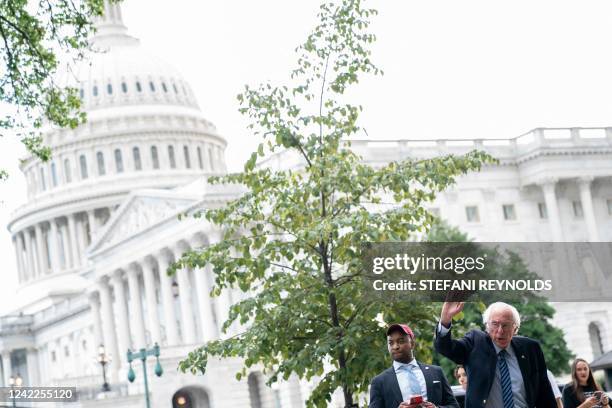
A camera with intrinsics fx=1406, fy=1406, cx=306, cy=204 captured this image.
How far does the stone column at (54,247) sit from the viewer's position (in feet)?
515

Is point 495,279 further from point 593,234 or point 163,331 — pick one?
point 163,331

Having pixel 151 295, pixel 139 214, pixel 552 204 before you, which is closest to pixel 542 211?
pixel 552 204

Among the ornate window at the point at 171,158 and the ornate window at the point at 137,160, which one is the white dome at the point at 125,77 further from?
the ornate window at the point at 171,158

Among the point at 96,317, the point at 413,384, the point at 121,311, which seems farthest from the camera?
the point at 96,317

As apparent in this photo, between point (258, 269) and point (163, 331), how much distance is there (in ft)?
291

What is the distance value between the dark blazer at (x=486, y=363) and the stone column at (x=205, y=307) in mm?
86802

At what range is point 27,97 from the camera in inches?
1077

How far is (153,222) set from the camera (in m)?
105

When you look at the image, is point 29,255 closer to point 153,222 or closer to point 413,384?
point 153,222

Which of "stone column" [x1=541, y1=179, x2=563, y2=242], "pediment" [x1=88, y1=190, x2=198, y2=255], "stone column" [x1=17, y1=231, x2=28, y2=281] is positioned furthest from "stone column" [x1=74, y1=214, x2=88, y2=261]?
"stone column" [x1=541, y1=179, x2=563, y2=242]

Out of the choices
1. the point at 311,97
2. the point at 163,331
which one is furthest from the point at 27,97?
the point at 163,331

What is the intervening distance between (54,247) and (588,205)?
7763cm

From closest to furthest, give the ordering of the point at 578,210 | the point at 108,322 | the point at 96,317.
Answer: the point at 578,210
the point at 108,322
the point at 96,317

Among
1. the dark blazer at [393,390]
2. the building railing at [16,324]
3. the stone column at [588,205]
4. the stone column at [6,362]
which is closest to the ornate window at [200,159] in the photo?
the building railing at [16,324]
